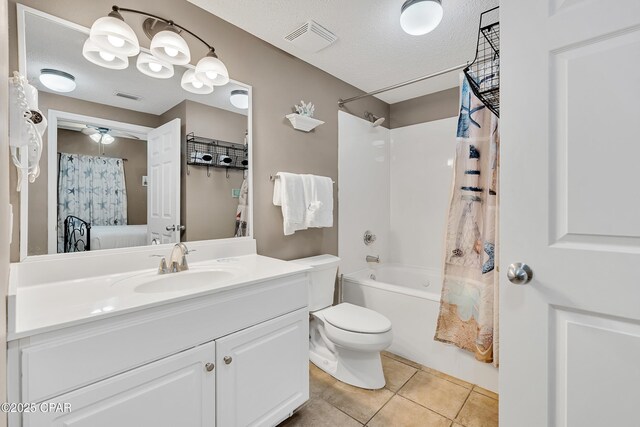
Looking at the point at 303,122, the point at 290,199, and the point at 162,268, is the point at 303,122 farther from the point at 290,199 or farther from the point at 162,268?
the point at 162,268

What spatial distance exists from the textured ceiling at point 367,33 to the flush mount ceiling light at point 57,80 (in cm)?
79

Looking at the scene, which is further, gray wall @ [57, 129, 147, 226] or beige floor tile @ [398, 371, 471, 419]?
beige floor tile @ [398, 371, 471, 419]

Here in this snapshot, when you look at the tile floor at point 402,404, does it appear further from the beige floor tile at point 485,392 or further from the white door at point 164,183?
the white door at point 164,183

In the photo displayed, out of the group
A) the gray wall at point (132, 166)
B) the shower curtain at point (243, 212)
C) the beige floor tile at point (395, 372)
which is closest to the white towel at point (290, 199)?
the shower curtain at point (243, 212)

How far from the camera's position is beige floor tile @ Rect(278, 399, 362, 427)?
1.47 metres

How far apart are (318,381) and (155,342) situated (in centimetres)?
124

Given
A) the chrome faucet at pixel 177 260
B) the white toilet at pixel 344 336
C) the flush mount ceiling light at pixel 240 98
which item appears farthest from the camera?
the flush mount ceiling light at pixel 240 98

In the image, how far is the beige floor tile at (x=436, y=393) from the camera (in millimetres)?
1607

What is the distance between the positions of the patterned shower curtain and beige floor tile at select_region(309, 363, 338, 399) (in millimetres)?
1454

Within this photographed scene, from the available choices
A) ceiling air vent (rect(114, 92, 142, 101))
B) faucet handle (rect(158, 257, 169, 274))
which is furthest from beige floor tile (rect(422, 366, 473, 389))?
ceiling air vent (rect(114, 92, 142, 101))

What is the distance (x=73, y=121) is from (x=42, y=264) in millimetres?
632

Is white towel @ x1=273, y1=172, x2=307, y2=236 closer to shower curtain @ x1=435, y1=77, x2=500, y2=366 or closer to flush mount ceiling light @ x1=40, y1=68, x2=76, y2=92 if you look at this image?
shower curtain @ x1=435, y1=77, x2=500, y2=366

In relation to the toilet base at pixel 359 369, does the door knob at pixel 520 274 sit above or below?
above

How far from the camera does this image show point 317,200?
6.98 ft
